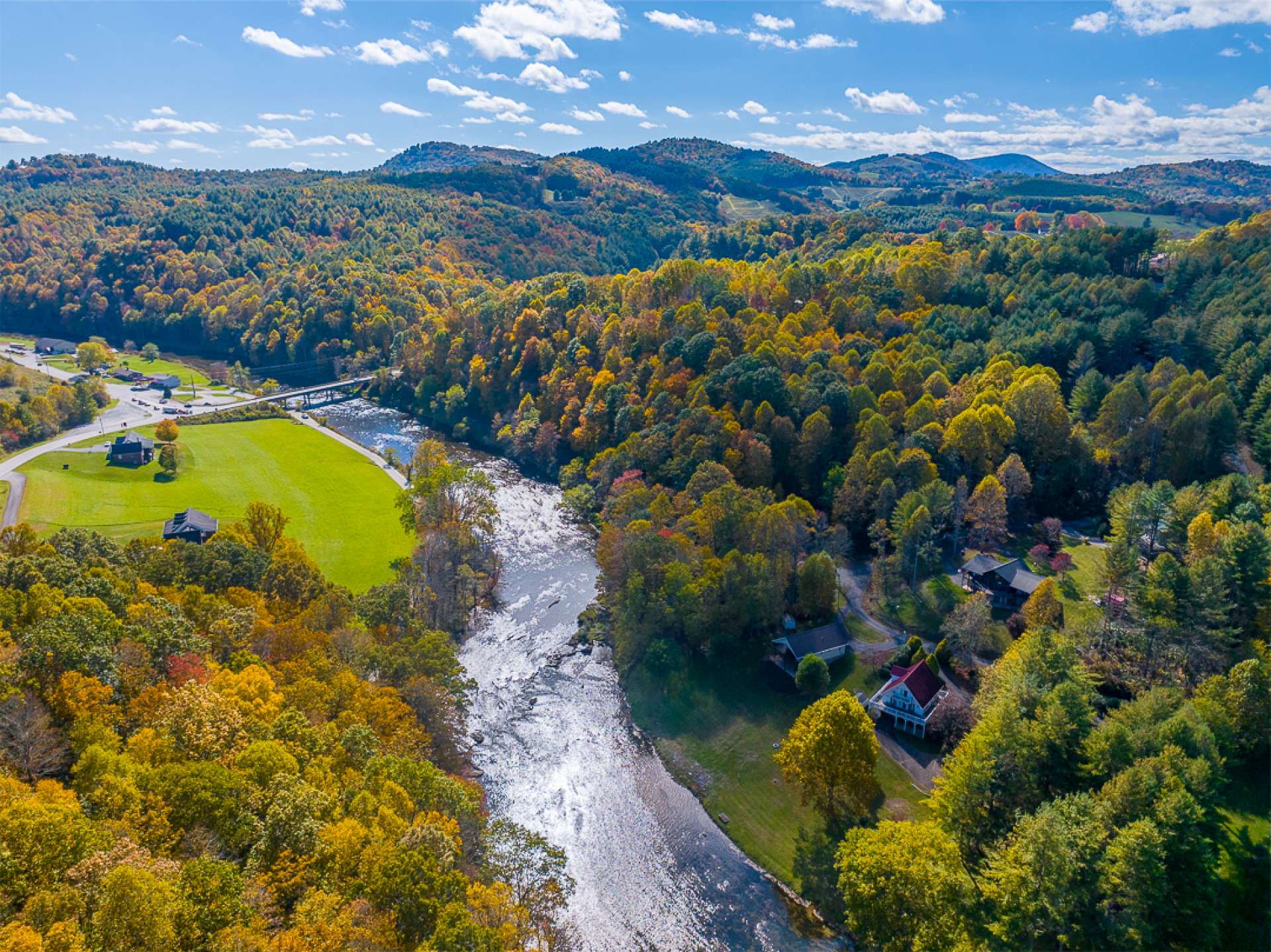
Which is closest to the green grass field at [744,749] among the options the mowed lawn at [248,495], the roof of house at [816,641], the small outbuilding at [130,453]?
the roof of house at [816,641]

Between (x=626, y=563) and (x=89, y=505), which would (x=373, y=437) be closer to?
(x=89, y=505)

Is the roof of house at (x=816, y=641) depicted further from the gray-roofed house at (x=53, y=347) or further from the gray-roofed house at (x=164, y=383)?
the gray-roofed house at (x=53, y=347)

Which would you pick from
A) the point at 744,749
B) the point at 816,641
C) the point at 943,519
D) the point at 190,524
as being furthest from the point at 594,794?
the point at 190,524

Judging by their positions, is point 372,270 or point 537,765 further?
point 372,270

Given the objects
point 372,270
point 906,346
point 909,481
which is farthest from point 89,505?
point 372,270

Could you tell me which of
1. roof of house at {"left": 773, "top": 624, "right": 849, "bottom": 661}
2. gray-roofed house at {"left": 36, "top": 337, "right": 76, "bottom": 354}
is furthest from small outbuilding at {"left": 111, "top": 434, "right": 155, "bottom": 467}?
gray-roofed house at {"left": 36, "top": 337, "right": 76, "bottom": 354}

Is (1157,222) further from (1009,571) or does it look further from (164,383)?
(164,383)

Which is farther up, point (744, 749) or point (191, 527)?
point (191, 527)
